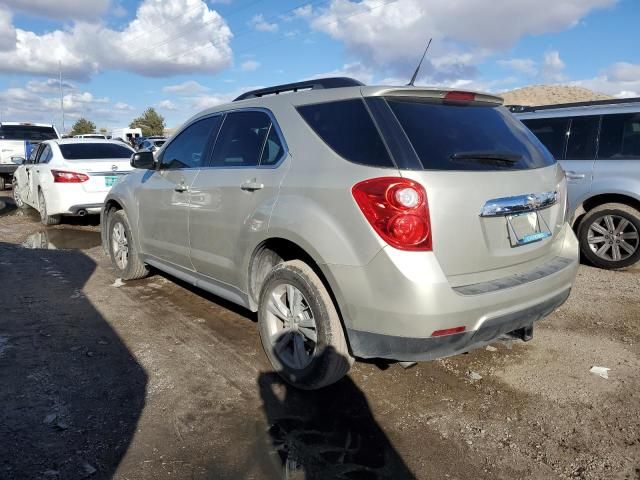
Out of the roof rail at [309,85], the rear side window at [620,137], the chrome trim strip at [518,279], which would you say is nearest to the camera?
the chrome trim strip at [518,279]

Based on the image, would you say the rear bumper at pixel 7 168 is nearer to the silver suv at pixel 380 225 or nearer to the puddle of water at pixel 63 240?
the puddle of water at pixel 63 240

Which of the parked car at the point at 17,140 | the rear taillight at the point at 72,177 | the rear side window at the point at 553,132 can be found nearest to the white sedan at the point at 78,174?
the rear taillight at the point at 72,177

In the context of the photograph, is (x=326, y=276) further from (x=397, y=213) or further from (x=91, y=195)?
(x=91, y=195)

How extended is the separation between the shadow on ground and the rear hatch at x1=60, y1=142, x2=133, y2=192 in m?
3.57

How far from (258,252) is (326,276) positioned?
2.51 feet

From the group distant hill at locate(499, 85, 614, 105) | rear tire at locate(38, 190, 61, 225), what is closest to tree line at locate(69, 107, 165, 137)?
distant hill at locate(499, 85, 614, 105)

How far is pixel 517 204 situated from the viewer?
2963 mm

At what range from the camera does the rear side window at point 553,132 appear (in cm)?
654

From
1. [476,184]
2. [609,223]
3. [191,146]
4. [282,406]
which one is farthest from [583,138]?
[282,406]

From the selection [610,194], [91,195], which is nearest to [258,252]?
[610,194]

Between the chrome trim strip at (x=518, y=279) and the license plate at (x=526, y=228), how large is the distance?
182 millimetres

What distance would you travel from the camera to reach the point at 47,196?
9.12 metres

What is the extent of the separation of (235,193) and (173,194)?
108cm

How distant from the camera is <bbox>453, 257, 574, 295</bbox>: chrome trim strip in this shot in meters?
2.73
